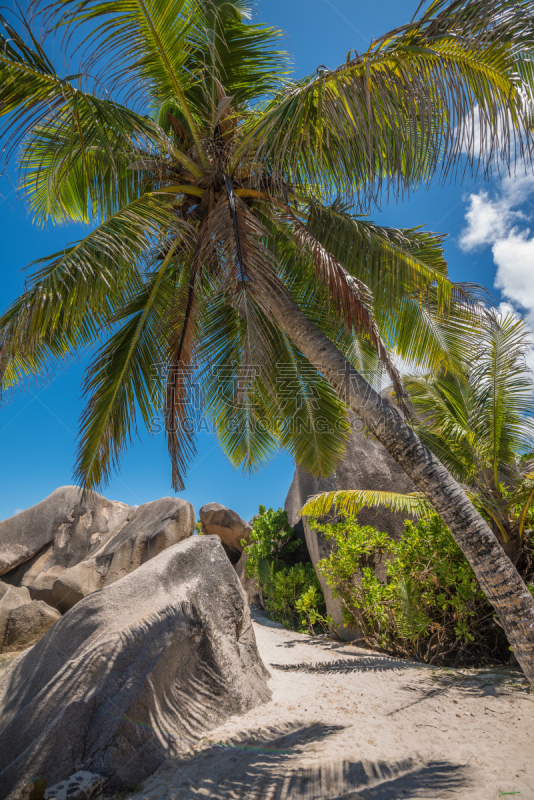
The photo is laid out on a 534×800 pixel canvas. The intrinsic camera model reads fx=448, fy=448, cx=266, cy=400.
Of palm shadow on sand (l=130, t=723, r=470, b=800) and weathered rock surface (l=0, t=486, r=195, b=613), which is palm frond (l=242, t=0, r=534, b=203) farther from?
weathered rock surface (l=0, t=486, r=195, b=613)

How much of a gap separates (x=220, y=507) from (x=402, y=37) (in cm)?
1383

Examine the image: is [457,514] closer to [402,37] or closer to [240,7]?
[402,37]

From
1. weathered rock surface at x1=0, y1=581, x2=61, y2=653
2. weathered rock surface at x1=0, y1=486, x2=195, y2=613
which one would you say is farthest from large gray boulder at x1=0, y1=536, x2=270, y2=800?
weathered rock surface at x1=0, y1=486, x2=195, y2=613

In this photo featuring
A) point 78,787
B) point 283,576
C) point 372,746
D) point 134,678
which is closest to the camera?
point 78,787

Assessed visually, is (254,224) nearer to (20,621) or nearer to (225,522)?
(20,621)

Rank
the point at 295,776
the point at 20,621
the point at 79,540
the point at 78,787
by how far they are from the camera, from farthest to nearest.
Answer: the point at 79,540 < the point at 20,621 < the point at 295,776 < the point at 78,787

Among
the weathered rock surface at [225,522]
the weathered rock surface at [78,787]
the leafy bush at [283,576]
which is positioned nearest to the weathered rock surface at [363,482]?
the leafy bush at [283,576]

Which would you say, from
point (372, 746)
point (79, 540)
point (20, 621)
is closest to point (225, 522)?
point (79, 540)

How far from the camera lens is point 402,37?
11.4 feet

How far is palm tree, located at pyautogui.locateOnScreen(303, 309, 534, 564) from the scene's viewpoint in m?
6.21

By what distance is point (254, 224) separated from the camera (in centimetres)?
498

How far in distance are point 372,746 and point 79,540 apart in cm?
1229

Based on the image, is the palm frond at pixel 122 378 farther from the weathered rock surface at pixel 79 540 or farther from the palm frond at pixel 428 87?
the weathered rock surface at pixel 79 540

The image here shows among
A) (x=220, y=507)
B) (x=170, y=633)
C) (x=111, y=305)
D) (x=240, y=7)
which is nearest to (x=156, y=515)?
(x=220, y=507)
